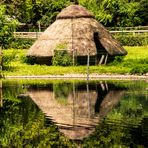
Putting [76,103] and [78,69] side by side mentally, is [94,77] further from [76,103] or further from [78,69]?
[76,103]

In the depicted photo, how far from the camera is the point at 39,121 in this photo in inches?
891

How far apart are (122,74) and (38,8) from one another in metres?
37.3

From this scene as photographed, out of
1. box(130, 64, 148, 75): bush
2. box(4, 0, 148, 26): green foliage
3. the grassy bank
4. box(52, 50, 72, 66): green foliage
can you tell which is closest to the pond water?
A: box(130, 64, 148, 75): bush

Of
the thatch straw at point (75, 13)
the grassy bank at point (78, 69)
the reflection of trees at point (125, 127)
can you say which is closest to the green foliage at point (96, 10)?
the thatch straw at point (75, 13)

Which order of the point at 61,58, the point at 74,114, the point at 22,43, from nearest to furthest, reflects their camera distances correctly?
the point at 74,114 → the point at 61,58 → the point at 22,43

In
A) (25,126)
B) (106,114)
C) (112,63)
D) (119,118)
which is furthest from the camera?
(112,63)

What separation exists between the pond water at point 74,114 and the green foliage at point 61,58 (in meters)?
10.0

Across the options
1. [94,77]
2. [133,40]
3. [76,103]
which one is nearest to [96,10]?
[133,40]

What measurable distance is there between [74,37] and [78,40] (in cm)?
60

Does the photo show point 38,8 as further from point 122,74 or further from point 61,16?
point 122,74

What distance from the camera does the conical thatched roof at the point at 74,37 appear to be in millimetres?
50531

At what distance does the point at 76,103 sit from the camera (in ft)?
94.0

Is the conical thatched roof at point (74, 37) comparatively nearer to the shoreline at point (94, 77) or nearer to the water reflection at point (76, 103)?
the shoreline at point (94, 77)

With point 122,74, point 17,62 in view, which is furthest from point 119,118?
point 17,62
